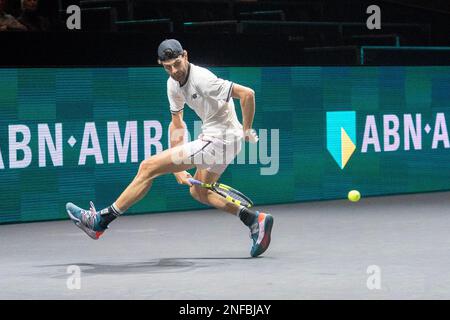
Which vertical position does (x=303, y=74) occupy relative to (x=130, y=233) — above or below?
above

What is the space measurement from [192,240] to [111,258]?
1455mm

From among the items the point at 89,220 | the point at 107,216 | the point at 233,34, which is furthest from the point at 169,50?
the point at 233,34

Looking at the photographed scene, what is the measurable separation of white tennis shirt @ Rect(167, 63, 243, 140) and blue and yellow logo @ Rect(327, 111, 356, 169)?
5484mm

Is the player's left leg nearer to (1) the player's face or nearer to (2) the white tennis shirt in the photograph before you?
(2) the white tennis shirt

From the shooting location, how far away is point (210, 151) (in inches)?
411

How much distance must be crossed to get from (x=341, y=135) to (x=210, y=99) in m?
5.92

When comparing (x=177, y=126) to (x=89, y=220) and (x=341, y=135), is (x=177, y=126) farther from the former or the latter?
(x=341, y=135)

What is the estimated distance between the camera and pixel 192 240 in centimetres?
1214

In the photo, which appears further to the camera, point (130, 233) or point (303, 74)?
point (303, 74)

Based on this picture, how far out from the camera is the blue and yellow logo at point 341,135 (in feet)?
52.4

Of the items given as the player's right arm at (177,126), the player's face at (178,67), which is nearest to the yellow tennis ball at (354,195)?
the player's right arm at (177,126)
